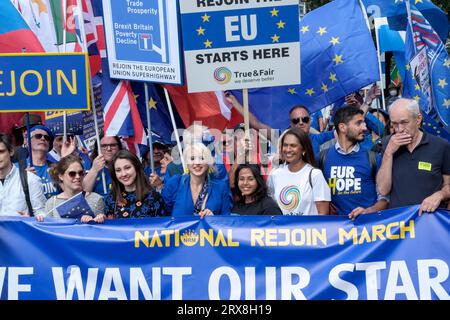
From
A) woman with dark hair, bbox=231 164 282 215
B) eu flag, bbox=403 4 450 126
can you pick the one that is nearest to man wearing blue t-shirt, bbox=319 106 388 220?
woman with dark hair, bbox=231 164 282 215

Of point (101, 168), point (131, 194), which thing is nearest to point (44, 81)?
point (101, 168)

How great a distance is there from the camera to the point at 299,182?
7.18m

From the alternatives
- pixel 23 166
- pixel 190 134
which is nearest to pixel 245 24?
pixel 190 134

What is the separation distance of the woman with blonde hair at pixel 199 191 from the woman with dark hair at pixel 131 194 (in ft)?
0.59

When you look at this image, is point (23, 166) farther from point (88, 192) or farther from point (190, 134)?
point (190, 134)

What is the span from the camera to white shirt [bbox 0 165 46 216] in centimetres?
741

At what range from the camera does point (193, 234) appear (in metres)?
6.90

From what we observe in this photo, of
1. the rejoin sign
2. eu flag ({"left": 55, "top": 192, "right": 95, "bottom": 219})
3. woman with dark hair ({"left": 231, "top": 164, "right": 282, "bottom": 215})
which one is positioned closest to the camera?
woman with dark hair ({"left": 231, "top": 164, "right": 282, "bottom": 215})

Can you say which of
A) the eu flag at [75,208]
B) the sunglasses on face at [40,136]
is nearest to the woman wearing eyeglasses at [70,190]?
the eu flag at [75,208]

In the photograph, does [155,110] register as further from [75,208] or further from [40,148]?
[75,208]

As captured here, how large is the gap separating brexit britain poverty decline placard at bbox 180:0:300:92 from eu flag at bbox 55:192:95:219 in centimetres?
186

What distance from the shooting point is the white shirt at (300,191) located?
7.13 meters

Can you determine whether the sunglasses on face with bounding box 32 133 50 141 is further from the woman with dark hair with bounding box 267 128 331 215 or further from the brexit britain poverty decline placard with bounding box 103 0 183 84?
the woman with dark hair with bounding box 267 128 331 215

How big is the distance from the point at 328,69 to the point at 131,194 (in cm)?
369
